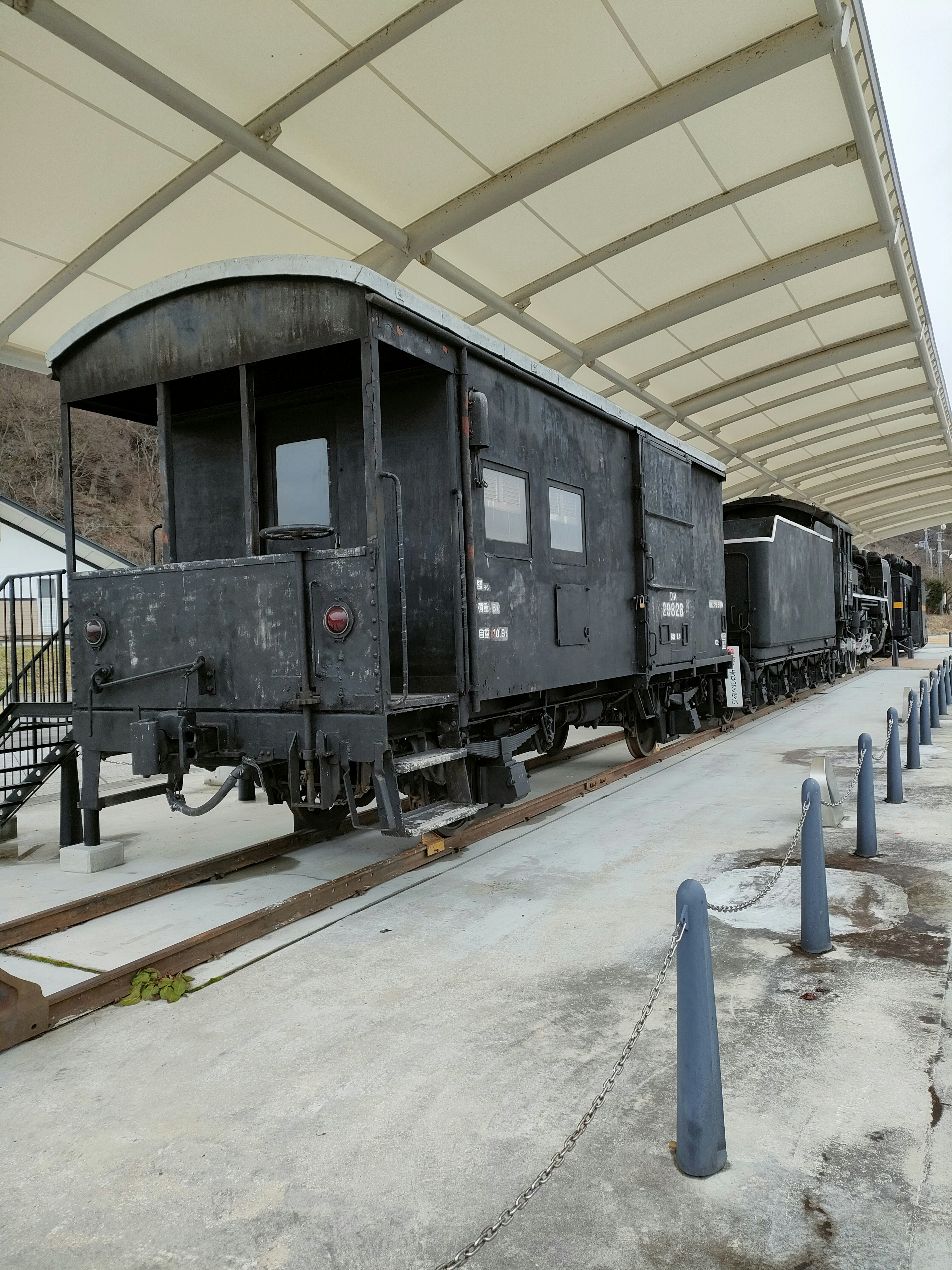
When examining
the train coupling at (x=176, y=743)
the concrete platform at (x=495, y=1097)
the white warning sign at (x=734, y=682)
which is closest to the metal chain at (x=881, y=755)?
the white warning sign at (x=734, y=682)

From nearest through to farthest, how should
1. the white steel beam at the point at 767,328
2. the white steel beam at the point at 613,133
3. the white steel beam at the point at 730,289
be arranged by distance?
1. the white steel beam at the point at 613,133
2. the white steel beam at the point at 730,289
3. the white steel beam at the point at 767,328

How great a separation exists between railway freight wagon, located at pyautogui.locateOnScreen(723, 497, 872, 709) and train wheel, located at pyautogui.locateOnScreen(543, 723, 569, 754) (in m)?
3.84

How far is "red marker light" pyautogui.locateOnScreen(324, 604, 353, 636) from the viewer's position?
5.21 metres

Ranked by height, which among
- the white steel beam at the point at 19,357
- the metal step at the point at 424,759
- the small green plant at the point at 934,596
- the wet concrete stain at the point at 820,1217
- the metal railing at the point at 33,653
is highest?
the white steel beam at the point at 19,357

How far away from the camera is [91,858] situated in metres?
6.78

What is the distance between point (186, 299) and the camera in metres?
5.86

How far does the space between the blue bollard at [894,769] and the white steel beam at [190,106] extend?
8.58 m

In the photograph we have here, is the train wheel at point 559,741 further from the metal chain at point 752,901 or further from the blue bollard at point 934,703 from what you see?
the blue bollard at point 934,703

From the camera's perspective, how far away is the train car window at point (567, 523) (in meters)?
7.37

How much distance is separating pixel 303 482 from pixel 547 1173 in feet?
16.7

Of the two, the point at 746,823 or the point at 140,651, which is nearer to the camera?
the point at 140,651

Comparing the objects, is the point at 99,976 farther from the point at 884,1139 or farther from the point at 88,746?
the point at 884,1139

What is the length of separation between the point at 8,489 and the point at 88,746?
4168 centimetres

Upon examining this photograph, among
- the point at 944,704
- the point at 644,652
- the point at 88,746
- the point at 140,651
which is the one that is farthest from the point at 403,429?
the point at 944,704
